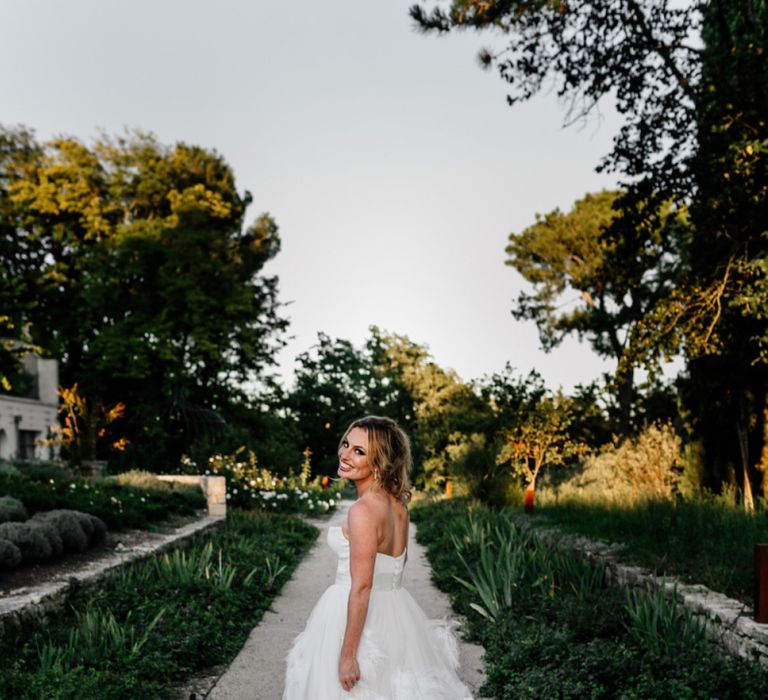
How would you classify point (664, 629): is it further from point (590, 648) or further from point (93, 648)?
point (93, 648)

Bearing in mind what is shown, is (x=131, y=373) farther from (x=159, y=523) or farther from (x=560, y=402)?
(x=560, y=402)

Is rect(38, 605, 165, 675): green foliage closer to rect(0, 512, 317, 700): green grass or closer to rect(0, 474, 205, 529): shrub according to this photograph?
rect(0, 512, 317, 700): green grass

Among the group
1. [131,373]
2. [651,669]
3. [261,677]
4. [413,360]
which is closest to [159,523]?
[261,677]

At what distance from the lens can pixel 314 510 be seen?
19.4 m

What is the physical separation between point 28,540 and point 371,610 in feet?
20.3

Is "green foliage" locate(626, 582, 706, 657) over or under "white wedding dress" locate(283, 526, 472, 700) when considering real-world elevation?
under

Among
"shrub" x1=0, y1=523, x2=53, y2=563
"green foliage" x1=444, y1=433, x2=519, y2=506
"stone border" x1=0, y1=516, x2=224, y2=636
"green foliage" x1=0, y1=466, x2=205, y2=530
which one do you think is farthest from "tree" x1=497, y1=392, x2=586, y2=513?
"shrub" x1=0, y1=523, x2=53, y2=563

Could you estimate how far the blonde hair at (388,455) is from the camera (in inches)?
113

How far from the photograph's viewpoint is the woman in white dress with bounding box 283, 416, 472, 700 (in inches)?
109

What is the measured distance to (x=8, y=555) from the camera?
7309mm

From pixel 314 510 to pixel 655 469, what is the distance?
30.4 ft

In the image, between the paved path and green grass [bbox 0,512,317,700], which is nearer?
green grass [bbox 0,512,317,700]

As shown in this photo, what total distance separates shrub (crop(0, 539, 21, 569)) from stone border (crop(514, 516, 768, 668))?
569 cm

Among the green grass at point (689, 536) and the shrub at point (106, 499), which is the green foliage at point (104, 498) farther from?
the green grass at point (689, 536)
